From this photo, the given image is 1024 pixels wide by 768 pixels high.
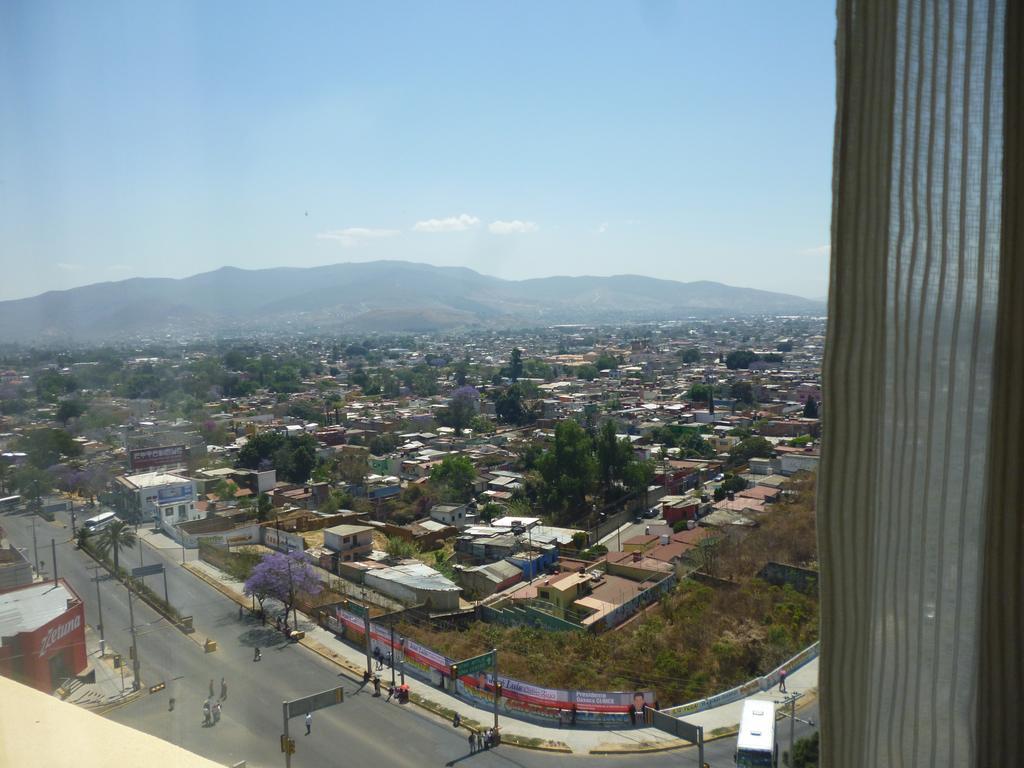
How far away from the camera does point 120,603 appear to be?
4270 mm

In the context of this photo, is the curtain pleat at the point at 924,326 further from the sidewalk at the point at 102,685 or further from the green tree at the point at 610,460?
the green tree at the point at 610,460

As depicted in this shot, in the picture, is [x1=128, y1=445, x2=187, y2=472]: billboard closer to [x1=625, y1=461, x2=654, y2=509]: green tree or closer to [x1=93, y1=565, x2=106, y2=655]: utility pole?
[x1=93, y1=565, x2=106, y2=655]: utility pole

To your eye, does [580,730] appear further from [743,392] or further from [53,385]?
[743,392]

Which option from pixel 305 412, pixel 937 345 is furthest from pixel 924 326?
pixel 305 412

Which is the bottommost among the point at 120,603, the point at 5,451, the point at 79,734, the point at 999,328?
the point at 120,603

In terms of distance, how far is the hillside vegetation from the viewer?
380 cm

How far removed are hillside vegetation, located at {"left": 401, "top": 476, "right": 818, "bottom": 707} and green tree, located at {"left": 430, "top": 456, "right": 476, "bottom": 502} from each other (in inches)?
119

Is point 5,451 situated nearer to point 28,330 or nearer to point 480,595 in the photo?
point 28,330

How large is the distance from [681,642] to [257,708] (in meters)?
2.09

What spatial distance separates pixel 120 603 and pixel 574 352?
77.1ft

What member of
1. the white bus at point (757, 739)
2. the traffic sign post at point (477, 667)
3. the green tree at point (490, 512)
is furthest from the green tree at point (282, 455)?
the white bus at point (757, 739)

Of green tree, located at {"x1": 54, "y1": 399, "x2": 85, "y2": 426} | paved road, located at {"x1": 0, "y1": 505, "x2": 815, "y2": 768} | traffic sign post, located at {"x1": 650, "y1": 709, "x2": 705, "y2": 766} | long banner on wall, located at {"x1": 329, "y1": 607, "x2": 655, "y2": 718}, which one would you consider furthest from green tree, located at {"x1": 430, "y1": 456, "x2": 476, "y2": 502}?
traffic sign post, located at {"x1": 650, "y1": 709, "x2": 705, "y2": 766}

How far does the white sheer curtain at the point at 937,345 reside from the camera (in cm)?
50

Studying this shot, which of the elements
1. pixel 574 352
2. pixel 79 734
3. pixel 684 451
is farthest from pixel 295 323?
pixel 79 734
